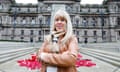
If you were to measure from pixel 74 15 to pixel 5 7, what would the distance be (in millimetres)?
22343

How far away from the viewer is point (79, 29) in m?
77.4

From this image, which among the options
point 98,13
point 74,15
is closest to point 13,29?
point 74,15

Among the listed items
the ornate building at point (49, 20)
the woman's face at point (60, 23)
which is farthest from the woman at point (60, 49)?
the ornate building at point (49, 20)

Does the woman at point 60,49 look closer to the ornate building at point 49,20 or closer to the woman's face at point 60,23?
the woman's face at point 60,23

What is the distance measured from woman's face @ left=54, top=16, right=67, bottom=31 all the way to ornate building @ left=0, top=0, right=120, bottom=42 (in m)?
72.2

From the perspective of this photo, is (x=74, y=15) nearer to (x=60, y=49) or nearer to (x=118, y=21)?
(x=118, y=21)

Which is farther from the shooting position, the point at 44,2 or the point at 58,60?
the point at 44,2

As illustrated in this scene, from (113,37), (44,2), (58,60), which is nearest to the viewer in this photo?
(58,60)

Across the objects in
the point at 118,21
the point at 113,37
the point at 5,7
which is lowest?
the point at 113,37

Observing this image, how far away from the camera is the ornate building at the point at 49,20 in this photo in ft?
252

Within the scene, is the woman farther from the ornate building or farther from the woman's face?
the ornate building

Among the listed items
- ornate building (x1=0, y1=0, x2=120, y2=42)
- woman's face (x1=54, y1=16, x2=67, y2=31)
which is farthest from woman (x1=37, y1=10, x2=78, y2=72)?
ornate building (x1=0, y1=0, x2=120, y2=42)

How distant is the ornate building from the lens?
76750 millimetres

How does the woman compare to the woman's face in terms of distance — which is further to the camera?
the woman's face
